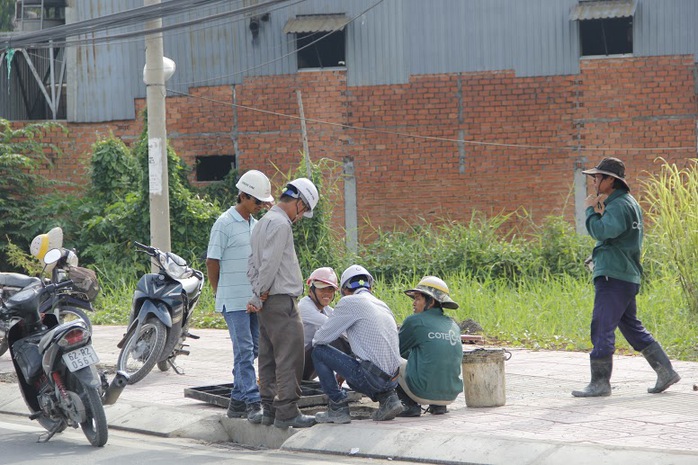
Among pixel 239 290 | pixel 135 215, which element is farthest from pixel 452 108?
pixel 239 290

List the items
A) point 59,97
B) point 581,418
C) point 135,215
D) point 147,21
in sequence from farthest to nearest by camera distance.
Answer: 1. point 59,97
2. point 135,215
3. point 147,21
4. point 581,418

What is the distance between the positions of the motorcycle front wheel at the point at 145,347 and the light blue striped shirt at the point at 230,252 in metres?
1.66

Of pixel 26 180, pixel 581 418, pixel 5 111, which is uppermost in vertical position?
pixel 5 111

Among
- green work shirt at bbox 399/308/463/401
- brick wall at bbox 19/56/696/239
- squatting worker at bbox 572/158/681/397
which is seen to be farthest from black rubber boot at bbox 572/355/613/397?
brick wall at bbox 19/56/696/239

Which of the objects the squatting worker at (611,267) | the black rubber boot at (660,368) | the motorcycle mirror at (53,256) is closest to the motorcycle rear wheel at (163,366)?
the motorcycle mirror at (53,256)

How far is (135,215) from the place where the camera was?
60.1 feet

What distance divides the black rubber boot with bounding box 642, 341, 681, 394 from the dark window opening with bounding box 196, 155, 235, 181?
14.4 meters

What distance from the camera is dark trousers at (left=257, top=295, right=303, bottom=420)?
7.20 meters

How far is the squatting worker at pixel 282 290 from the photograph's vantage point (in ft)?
23.4

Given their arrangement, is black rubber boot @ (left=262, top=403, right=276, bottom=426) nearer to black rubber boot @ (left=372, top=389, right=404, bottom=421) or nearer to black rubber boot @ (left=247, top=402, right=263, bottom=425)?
black rubber boot @ (left=247, top=402, right=263, bottom=425)

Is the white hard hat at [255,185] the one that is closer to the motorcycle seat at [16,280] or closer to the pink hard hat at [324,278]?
the pink hard hat at [324,278]

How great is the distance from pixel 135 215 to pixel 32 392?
10777 mm

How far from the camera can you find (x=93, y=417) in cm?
720

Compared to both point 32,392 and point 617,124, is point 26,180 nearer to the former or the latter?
point 617,124
